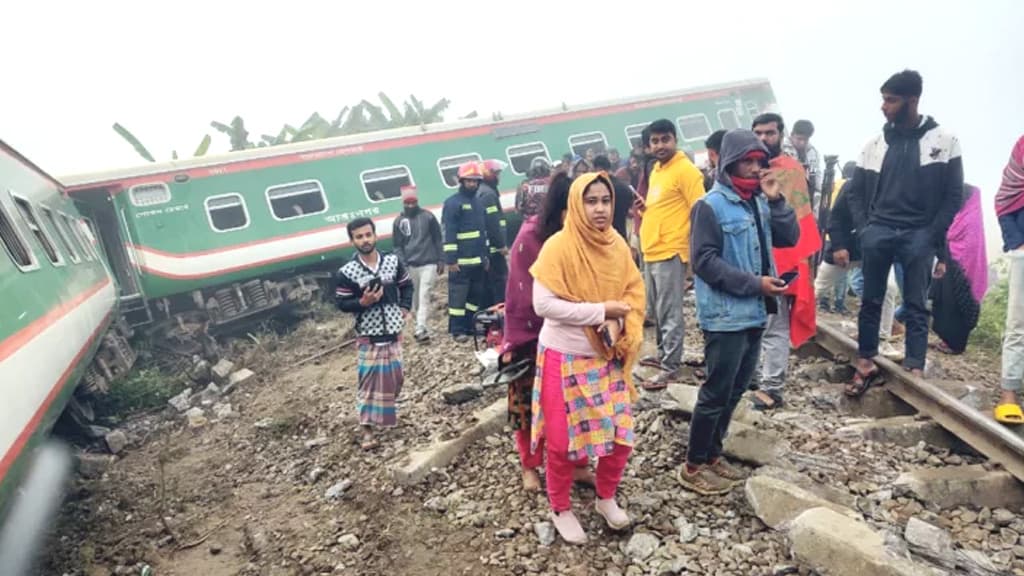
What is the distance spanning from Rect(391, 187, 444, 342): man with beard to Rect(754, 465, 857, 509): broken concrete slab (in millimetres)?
4795

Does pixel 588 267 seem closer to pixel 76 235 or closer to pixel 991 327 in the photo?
pixel 991 327

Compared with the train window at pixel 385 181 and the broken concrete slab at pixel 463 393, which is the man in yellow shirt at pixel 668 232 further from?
the train window at pixel 385 181

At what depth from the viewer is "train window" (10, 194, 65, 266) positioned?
538 cm

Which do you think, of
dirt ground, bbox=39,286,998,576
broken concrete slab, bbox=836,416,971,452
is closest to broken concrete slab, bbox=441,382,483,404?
Answer: dirt ground, bbox=39,286,998,576

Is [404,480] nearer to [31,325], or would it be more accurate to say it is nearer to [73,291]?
[31,325]

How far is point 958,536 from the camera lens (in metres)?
2.73

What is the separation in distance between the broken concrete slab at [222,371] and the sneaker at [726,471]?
22.8 feet

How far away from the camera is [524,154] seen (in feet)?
37.9

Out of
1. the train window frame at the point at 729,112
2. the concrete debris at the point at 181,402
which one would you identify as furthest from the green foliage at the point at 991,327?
the concrete debris at the point at 181,402

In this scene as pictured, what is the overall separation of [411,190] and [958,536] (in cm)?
599

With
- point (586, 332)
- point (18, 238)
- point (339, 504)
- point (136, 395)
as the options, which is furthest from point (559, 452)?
point (136, 395)

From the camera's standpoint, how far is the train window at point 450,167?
10987mm

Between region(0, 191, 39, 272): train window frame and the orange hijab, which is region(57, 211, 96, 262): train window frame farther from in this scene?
the orange hijab

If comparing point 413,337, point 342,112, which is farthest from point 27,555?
point 342,112
